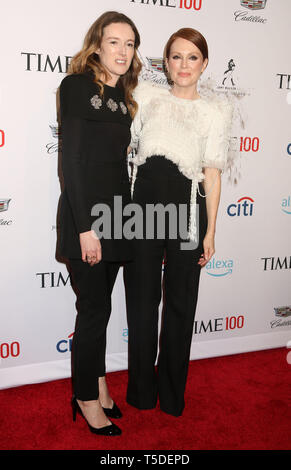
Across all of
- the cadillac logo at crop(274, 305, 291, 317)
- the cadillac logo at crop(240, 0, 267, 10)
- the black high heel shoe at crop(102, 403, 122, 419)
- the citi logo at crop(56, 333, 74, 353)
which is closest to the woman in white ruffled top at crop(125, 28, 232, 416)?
the black high heel shoe at crop(102, 403, 122, 419)

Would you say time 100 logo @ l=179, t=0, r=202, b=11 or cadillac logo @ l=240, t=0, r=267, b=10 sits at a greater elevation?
cadillac logo @ l=240, t=0, r=267, b=10

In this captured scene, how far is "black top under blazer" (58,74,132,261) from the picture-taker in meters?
1.57

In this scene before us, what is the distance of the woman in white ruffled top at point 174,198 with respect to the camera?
185 centimetres

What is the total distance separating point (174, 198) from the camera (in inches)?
73.2

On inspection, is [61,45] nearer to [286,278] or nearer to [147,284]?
[147,284]

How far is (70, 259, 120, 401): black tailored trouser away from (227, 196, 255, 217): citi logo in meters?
1.05

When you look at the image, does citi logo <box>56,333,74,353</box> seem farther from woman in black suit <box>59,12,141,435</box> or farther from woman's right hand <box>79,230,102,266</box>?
woman's right hand <box>79,230,102,266</box>

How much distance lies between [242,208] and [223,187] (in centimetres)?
19

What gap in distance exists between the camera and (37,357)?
2.38 meters

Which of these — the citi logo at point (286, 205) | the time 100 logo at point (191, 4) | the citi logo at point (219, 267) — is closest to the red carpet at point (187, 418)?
the citi logo at point (219, 267)

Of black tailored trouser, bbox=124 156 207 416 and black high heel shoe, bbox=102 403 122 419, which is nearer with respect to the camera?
black tailored trouser, bbox=124 156 207 416

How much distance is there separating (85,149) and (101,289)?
1.84 feet

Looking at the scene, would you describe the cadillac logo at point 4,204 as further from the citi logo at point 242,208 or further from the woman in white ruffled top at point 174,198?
the citi logo at point 242,208

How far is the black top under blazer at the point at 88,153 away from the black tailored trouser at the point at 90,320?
0.08m
